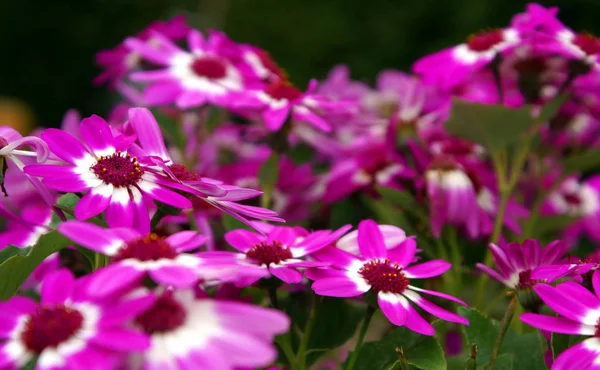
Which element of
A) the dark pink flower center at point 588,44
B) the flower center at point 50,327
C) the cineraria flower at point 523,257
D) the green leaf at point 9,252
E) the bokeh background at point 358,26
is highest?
the bokeh background at point 358,26

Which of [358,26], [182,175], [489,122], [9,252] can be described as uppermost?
[358,26]

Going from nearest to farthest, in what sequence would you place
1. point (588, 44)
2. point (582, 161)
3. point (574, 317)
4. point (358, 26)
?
1. point (574, 317)
2. point (588, 44)
3. point (582, 161)
4. point (358, 26)

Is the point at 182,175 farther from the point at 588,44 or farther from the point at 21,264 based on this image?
the point at 588,44

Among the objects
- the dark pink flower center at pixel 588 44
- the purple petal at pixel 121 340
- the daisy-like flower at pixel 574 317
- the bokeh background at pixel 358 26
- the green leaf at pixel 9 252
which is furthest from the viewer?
the bokeh background at pixel 358 26

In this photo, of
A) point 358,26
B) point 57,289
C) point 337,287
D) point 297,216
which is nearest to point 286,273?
point 337,287

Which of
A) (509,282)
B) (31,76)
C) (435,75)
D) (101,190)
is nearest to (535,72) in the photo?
(435,75)

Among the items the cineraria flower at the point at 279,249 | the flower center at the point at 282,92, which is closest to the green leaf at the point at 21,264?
the cineraria flower at the point at 279,249

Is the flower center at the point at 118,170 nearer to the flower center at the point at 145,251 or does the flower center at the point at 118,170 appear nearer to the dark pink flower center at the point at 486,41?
the flower center at the point at 145,251

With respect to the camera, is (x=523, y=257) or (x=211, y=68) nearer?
(x=523, y=257)
